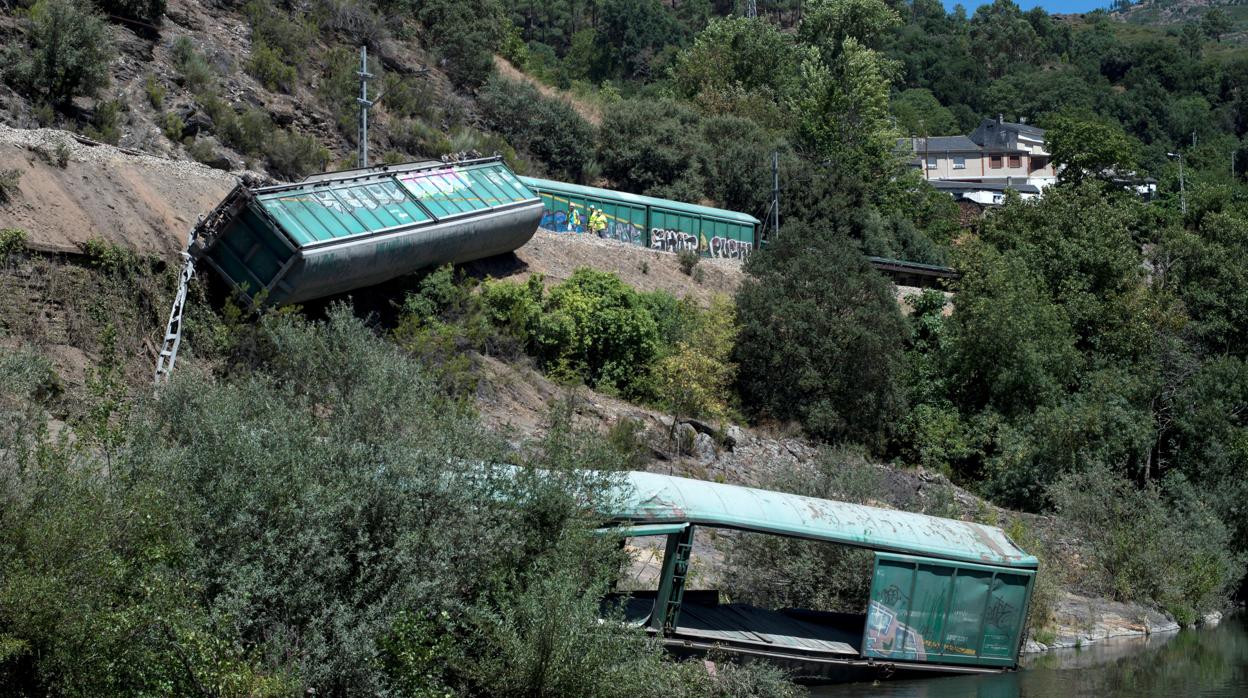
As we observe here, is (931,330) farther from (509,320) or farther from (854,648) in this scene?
(854,648)

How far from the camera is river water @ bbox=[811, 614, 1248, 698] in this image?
23453 millimetres

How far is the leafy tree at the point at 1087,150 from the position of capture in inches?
3000

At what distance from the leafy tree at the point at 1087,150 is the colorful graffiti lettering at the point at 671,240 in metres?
34.3

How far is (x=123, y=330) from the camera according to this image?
2900cm

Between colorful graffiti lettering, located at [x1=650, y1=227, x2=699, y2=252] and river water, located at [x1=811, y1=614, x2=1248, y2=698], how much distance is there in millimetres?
24343

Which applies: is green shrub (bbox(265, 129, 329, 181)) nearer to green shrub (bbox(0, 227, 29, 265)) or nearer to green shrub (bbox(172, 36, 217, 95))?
green shrub (bbox(172, 36, 217, 95))

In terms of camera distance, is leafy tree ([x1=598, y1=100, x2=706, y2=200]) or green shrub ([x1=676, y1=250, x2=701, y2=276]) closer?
green shrub ([x1=676, y1=250, x2=701, y2=276])

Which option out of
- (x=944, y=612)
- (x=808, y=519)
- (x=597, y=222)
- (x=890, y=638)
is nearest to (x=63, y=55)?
(x=597, y=222)

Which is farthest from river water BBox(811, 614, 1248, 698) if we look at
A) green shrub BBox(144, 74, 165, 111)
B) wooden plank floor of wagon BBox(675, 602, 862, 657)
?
green shrub BBox(144, 74, 165, 111)

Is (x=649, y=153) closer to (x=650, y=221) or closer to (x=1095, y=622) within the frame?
(x=650, y=221)

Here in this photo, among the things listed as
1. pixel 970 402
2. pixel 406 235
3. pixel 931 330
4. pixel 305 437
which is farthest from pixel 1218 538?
pixel 305 437

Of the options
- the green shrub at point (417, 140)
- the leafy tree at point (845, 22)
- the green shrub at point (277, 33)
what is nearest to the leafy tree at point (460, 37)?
the green shrub at point (417, 140)

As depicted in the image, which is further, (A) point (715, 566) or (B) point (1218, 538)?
(B) point (1218, 538)

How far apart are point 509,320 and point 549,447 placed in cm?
1806
